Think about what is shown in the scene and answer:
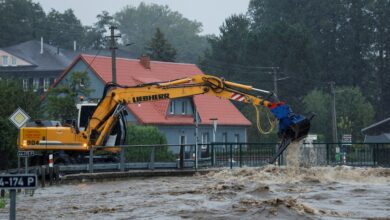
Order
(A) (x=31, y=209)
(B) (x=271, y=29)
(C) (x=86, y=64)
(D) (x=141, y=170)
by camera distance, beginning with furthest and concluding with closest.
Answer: (B) (x=271, y=29), (C) (x=86, y=64), (D) (x=141, y=170), (A) (x=31, y=209)

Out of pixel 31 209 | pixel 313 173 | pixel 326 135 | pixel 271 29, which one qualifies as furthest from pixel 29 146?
pixel 271 29

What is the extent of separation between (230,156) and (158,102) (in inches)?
1172

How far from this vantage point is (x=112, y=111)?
120ft

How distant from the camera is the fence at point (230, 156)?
1524 inches

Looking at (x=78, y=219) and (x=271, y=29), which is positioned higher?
(x=271, y=29)

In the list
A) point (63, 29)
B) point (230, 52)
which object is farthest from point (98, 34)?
point (230, 52)

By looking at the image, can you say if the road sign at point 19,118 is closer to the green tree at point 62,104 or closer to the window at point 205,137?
the green tree at point 62,104

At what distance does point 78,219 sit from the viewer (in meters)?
20.4

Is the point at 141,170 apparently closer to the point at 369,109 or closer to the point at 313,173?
the point at 313,173

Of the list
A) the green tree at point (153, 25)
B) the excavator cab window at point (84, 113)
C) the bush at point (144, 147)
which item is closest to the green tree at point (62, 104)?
the bush at point (144, 147)

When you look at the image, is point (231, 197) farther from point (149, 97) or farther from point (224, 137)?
point (224, 137)

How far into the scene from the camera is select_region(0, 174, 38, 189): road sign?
39.0 feet

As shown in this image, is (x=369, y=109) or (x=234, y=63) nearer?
(x=369, y=109)

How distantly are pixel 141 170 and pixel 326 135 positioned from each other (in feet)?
195
